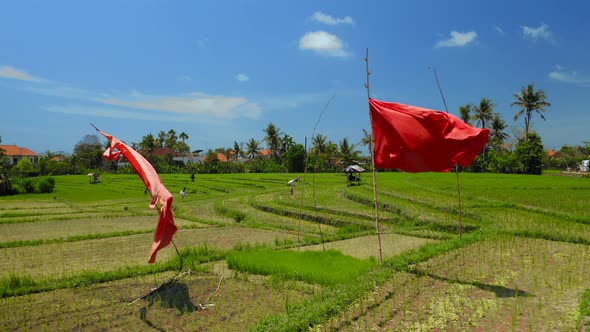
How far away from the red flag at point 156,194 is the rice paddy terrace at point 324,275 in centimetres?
101

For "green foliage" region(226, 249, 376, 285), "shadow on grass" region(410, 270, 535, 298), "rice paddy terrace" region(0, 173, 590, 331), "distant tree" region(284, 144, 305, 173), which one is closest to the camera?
"rice paddy terrace" region(0, 173, 590, 331)

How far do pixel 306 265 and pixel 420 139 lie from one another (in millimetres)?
3132

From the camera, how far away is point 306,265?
7.77 m

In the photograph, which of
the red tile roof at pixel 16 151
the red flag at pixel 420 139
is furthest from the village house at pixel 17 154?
the red flag at pixel 420 139

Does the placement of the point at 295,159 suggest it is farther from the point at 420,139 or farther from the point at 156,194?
the point at 156,194

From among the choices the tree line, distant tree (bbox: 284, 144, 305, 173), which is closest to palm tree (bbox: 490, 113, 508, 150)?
the tree line

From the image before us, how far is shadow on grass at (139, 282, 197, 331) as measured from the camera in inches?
229

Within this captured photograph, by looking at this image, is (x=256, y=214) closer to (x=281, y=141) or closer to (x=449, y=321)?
(x=449, y=321)

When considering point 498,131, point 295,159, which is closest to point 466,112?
point 498,131

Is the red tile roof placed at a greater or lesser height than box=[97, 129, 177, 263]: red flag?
greater

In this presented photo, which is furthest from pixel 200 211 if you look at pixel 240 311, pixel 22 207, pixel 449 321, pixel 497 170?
pixel 497 170

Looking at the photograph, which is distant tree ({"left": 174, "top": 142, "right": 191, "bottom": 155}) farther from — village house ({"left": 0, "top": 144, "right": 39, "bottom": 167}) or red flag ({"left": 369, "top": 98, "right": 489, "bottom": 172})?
red flag ({"left": 369, "top": 98, "right": 489, "bottom": 172})

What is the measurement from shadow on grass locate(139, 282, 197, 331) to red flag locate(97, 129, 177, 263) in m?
0.78

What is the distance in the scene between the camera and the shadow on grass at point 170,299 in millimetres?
5810
